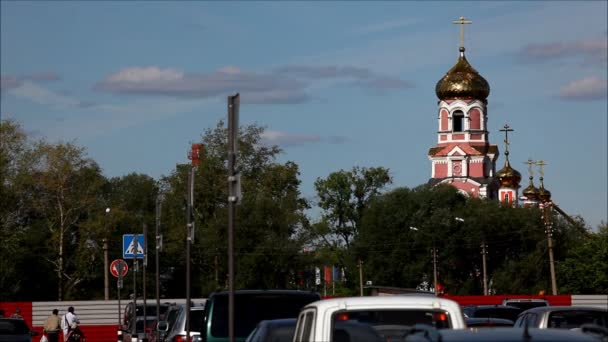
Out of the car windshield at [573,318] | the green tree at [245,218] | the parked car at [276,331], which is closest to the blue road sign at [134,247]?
the car windshield at [573,318]

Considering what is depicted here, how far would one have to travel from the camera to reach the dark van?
18.6 metres

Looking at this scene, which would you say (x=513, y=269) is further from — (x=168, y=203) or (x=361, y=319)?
(x=361, y=319)

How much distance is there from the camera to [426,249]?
103062mm

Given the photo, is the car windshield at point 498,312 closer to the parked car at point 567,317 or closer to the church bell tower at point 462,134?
the parked car at point 567,317

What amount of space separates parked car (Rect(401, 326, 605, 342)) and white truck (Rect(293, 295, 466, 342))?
9.54 feet

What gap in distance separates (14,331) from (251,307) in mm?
14209

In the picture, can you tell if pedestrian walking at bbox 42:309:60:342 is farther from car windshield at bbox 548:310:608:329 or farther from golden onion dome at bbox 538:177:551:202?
golden onion dome at bbox 538:177:551:202

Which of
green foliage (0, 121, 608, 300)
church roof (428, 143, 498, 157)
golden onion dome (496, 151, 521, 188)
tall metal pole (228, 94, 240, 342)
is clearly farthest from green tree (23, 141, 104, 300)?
tall metal pole (228, 94, 240, 342)

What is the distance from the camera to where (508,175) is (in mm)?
128250

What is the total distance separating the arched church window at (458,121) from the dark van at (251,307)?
102093 mm

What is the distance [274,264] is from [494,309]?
48554 millimetres

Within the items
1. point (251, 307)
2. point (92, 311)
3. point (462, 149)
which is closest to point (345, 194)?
point (462, 149)

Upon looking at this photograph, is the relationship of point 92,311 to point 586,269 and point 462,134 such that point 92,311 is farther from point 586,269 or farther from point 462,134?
point 462,134

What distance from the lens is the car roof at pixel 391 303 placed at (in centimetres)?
1218
